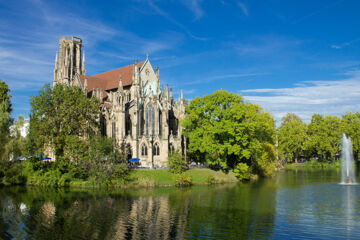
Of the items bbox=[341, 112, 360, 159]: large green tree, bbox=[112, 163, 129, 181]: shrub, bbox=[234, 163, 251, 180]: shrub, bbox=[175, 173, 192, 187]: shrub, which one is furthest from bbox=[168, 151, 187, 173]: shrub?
bbox=[341, 112, 360, 159]: large green tree

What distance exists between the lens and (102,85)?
7825 centimetres

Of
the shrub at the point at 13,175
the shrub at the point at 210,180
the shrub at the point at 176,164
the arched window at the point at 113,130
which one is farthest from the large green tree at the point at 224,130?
the shrub at the point at 13,175

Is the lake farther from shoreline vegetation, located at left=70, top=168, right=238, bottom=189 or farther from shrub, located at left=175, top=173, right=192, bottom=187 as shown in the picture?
shrub, located at left=175, top=173, right=192, bottom=187

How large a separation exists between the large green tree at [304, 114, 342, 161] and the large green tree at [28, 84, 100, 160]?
7171cm

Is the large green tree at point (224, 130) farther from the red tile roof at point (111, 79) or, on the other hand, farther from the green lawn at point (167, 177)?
the red tile roof at point (111, 79)

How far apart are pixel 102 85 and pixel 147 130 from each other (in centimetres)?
2294

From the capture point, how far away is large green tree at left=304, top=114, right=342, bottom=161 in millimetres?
94312

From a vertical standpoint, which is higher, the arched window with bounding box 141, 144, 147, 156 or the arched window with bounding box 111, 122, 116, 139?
the arched window with bounding box 111, 122, 116, 139

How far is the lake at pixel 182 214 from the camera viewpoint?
22367 millimetres

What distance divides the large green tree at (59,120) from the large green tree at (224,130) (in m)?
18.0

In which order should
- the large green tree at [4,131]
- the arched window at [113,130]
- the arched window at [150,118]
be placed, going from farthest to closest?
the arched window at [113,130], the arched window at [150,118], the large green tree at [4,131]

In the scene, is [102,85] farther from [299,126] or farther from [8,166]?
[299,126]

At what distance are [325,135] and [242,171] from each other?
53.2 metres

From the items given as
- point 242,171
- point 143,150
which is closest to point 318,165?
point 242,171
